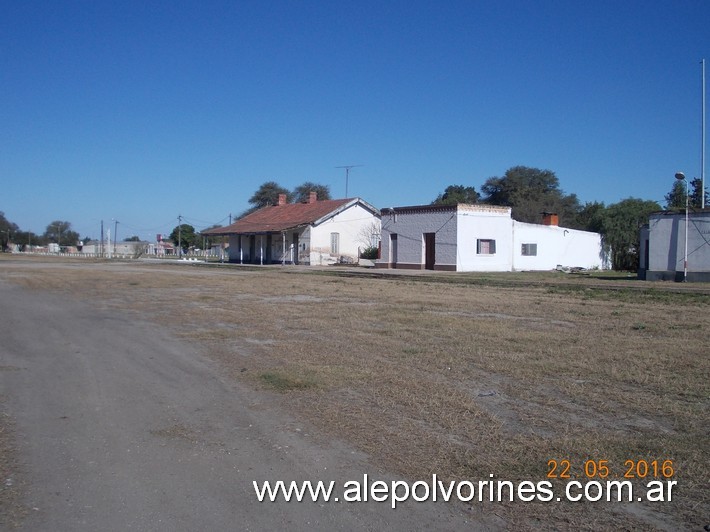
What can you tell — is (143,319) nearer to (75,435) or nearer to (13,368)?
(13,368)

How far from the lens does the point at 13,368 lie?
881cm

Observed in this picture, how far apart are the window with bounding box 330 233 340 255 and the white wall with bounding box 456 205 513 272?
1519 cm

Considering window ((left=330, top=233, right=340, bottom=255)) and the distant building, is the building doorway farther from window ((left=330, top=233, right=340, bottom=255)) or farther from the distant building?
the distant building

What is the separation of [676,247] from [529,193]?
5526 cm

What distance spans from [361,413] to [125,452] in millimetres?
2311

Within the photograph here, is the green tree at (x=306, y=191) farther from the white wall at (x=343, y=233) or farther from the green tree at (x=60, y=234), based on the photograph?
the green tree at (x=60, y=234)

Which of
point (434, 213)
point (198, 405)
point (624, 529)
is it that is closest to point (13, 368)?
point (198, 405)

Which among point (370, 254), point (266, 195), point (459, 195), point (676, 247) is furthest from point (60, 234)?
point (676, 247)

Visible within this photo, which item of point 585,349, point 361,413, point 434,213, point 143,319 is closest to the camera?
point 361,413

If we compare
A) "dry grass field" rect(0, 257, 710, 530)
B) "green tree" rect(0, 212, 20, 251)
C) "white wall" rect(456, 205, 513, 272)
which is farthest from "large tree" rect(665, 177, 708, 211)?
"green tree" rect(0, 212, 20, 251)

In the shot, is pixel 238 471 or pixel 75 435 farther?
pixel 75 435

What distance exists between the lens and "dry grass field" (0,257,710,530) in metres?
4.99

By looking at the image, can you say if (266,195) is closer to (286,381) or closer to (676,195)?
(676,195)

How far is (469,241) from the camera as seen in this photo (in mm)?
42156
